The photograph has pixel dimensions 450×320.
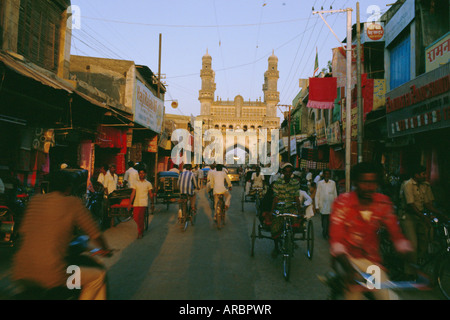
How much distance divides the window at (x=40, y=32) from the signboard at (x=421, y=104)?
37.8 ft

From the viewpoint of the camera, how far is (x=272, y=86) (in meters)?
96.2

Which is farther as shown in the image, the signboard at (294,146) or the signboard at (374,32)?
the signboard at (294,146)

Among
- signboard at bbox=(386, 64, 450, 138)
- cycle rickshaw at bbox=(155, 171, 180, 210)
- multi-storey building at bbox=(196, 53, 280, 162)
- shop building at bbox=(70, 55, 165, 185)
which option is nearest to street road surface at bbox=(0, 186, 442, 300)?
cycle rickshaw at bbox=(155, 171, 180, 210)

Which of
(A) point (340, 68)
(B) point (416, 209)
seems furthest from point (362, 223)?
(A) point (340, 68)

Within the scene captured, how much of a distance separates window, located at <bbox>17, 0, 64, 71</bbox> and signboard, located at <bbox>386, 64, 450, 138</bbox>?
11.5 m

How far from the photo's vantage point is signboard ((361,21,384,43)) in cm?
1446

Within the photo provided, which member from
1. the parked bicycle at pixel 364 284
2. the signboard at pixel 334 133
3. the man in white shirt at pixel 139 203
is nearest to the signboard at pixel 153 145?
the signboard at pixel 334 133

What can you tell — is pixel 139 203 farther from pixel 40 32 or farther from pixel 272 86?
pixel 272 86

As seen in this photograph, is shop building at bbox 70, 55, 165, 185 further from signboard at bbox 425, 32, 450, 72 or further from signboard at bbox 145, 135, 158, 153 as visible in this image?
signboard at bbox 425, 32, 450, 72

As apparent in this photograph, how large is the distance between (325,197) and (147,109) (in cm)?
1404

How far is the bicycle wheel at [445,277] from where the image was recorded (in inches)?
175

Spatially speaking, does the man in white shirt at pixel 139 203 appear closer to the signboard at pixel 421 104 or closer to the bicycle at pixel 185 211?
Result: the bicycle at pixel 185 211

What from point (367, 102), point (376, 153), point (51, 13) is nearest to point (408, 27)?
point (367, 102)

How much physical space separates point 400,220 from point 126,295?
4.80 metres
